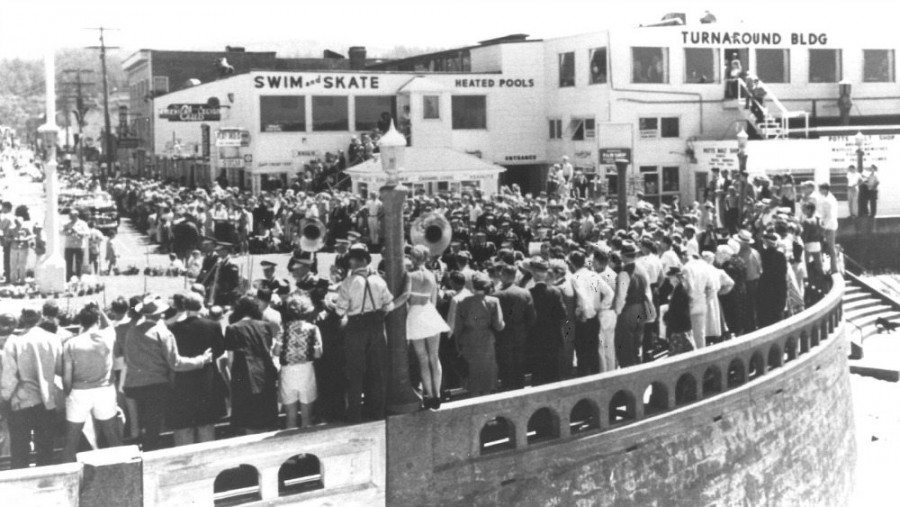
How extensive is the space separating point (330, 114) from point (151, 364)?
106 ft

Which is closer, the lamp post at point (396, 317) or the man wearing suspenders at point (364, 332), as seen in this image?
the man wearing suspenders at point (364, 332)

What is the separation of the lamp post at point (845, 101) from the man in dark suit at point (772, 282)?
88.7 ft

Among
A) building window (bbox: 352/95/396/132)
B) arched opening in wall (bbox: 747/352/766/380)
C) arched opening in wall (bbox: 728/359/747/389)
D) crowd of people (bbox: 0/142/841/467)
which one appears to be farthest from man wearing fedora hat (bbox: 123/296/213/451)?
building window (bbox: 352/95/396/132)

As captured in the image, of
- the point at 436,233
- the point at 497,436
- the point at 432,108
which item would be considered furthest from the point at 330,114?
the point at 497,436

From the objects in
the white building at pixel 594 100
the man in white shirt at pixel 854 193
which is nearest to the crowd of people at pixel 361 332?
the man in white shirt at pixel 854 193

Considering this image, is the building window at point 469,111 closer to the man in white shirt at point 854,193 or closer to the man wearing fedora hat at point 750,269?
the man in white shirt at point 854,193

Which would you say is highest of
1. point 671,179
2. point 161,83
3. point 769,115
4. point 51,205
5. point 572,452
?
point 161,83

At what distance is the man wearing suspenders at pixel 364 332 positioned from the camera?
11.6 m

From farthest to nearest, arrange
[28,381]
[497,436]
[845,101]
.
→ [845,101] → [497,436] → [28,381]

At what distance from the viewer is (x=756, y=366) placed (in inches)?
664

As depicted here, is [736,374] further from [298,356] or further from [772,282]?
[298,356]

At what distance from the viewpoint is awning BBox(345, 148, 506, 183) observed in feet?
107

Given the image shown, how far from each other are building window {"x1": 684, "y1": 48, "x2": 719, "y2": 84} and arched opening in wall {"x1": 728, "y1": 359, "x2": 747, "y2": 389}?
2725 cm

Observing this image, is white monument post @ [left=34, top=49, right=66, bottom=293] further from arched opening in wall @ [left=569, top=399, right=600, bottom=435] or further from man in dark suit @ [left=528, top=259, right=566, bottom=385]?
arched opening in wall @ [left=569, top=399, right=600, bottom=435]
